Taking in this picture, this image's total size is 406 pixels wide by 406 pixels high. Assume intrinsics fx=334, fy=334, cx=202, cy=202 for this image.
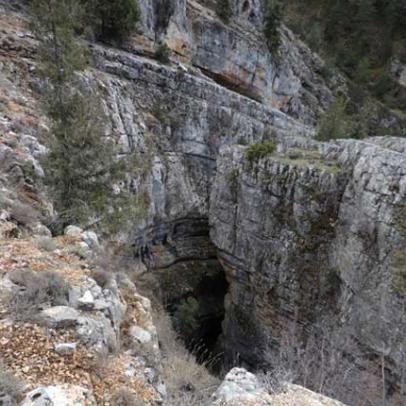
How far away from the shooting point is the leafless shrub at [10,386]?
349cm

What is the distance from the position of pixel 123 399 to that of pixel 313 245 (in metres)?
12.0

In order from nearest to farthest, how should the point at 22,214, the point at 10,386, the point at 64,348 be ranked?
the point at 10,386
the point at 64,348
the point at 22,214

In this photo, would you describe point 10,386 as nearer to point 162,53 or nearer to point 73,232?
point 73,232

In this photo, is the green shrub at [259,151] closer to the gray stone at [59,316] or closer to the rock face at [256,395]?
the rock face at [256,395]

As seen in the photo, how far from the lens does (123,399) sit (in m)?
4.16

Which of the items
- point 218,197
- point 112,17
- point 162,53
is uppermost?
point 112,17

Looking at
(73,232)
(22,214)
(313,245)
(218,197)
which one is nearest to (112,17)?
(218,197)

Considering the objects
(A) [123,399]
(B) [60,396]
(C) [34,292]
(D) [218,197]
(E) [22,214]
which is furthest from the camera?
(D) [218,197]

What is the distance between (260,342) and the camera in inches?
651

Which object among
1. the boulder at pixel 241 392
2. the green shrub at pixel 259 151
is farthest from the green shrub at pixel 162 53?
the boulder at pixel 241 392

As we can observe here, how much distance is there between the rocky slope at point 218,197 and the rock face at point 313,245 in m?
0.05

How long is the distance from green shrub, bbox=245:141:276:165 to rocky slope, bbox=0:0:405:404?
1.04 ft

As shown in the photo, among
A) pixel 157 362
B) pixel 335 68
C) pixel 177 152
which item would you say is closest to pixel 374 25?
pixel 335 68

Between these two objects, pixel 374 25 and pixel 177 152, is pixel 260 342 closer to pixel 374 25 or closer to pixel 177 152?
pixel 177 152
